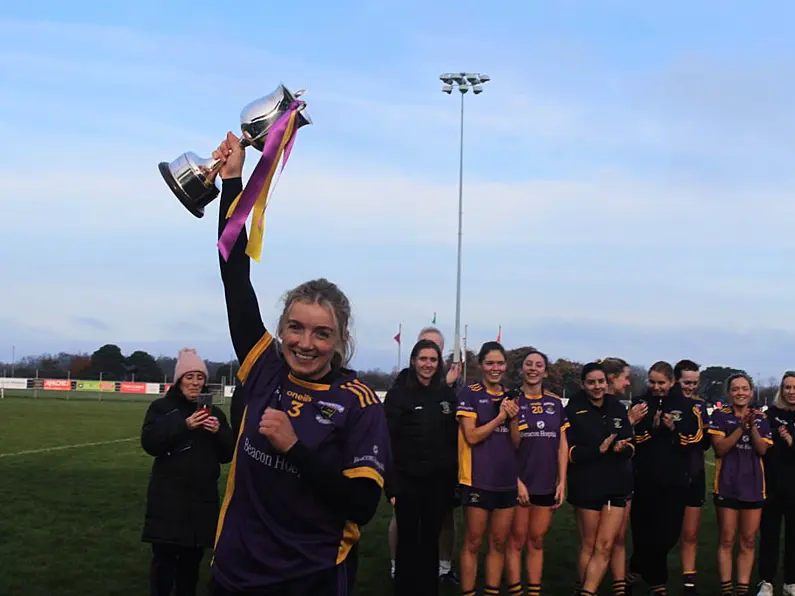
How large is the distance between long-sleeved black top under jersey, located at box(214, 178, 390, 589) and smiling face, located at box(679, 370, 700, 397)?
5997 mm

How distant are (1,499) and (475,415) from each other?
7700mm

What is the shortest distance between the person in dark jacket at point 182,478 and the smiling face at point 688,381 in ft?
14.1

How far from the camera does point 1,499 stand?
11.9 meters

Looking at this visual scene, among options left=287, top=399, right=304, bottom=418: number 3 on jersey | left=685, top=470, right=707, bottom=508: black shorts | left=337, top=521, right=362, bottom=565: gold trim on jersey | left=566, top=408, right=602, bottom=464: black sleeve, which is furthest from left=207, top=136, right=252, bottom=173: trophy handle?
left=685, top=470, right=707, bottom=508: black shorts

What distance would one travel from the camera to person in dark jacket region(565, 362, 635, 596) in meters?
7.29

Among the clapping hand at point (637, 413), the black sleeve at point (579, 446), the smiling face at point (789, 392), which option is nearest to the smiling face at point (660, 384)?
the clapping hand at point (637, 413)

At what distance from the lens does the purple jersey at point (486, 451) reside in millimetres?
7156

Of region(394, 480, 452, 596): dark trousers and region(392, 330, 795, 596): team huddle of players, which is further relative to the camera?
region(392, 330, 795, 596): team huddle of players

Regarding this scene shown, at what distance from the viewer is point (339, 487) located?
2.72 m

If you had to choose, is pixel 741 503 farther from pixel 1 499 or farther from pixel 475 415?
pixel 1 499

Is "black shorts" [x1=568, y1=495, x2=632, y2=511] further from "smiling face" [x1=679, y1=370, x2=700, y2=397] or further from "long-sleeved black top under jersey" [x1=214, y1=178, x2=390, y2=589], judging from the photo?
"long-sleeved black top under jersey" [x1=214, y1=178, x2=390, y2=589]

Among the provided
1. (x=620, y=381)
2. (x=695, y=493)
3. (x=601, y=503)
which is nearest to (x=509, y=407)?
Answer: (x=601, y=503)

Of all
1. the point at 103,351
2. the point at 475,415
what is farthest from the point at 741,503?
the point at 103,351

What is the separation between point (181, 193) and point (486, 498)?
454 centimetres
